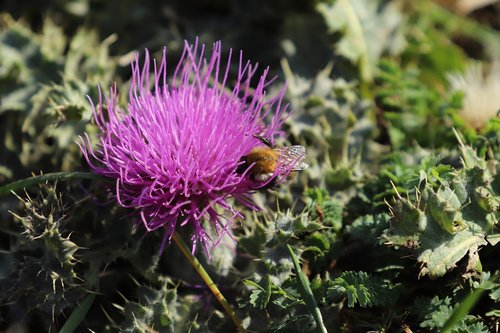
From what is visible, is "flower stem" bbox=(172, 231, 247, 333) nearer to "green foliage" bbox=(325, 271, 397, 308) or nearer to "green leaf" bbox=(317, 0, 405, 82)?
"green foliage" bbox=(325, 271, 397, 308)

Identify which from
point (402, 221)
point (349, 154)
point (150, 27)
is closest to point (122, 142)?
point (402, 221)

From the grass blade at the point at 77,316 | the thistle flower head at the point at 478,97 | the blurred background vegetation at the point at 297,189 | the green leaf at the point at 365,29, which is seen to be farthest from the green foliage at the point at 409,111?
A: the grass blade at the point at 77,316

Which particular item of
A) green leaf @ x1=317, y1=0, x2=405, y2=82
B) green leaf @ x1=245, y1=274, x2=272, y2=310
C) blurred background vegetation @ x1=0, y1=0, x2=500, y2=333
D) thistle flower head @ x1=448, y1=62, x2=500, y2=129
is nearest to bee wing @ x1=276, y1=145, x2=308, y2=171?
blurred background vegetation @ x1=0, y1=0, x2=500, y2=333

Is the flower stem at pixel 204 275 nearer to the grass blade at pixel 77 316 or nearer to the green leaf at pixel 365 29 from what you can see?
the grass blade at pixel 77 316

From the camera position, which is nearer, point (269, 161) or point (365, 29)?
point (269, 161)

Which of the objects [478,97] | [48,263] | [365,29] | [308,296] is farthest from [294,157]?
[365,29]

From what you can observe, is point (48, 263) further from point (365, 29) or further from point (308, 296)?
point (365, 29)
